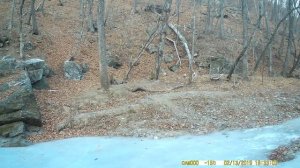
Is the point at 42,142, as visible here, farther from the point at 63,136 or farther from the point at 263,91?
the point at 263,91

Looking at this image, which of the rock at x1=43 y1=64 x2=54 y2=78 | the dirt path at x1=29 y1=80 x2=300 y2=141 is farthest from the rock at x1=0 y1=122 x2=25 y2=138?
the rock at x1=43 y1=64 x2=54 y2=78

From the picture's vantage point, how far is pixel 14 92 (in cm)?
1474

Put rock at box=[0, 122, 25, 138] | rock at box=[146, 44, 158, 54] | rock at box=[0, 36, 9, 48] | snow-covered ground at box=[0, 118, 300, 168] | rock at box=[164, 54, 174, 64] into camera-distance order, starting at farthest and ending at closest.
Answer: rock at box=[146, 44, 158, 54] → rock at box=[164, 54, 174, 64] → rock at box=[0, 36, 9, 48] → rock at box=[0, 122, 25, 138] → snow-covered ground at box=[0, 118, 300, 168]

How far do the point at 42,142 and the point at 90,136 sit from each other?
67.5 inches

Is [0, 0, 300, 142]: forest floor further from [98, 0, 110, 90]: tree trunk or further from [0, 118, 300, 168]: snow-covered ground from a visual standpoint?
[0, 118, 300, 168]: snow-covered ground

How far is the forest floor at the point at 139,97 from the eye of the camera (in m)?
13.8

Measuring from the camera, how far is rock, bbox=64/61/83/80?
70.4 feet

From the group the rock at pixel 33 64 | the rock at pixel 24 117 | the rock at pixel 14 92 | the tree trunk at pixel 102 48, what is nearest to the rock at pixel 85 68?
the rock at pixel 33 64

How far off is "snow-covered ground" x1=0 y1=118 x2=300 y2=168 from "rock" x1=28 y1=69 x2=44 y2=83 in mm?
6425

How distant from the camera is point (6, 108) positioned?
45.4 feet

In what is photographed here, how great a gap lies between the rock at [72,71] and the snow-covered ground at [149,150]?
29.8 feet

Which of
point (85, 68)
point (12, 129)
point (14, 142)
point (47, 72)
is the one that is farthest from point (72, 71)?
point (14, 142)

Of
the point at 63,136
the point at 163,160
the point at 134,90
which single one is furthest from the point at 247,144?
the point at 134,90

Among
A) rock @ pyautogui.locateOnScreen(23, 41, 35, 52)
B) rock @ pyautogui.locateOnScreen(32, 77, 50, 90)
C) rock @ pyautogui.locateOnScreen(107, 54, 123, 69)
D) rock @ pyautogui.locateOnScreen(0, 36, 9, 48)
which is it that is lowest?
rock @ pyautogui.locateOnScreen(32, 77, 50, 90)
